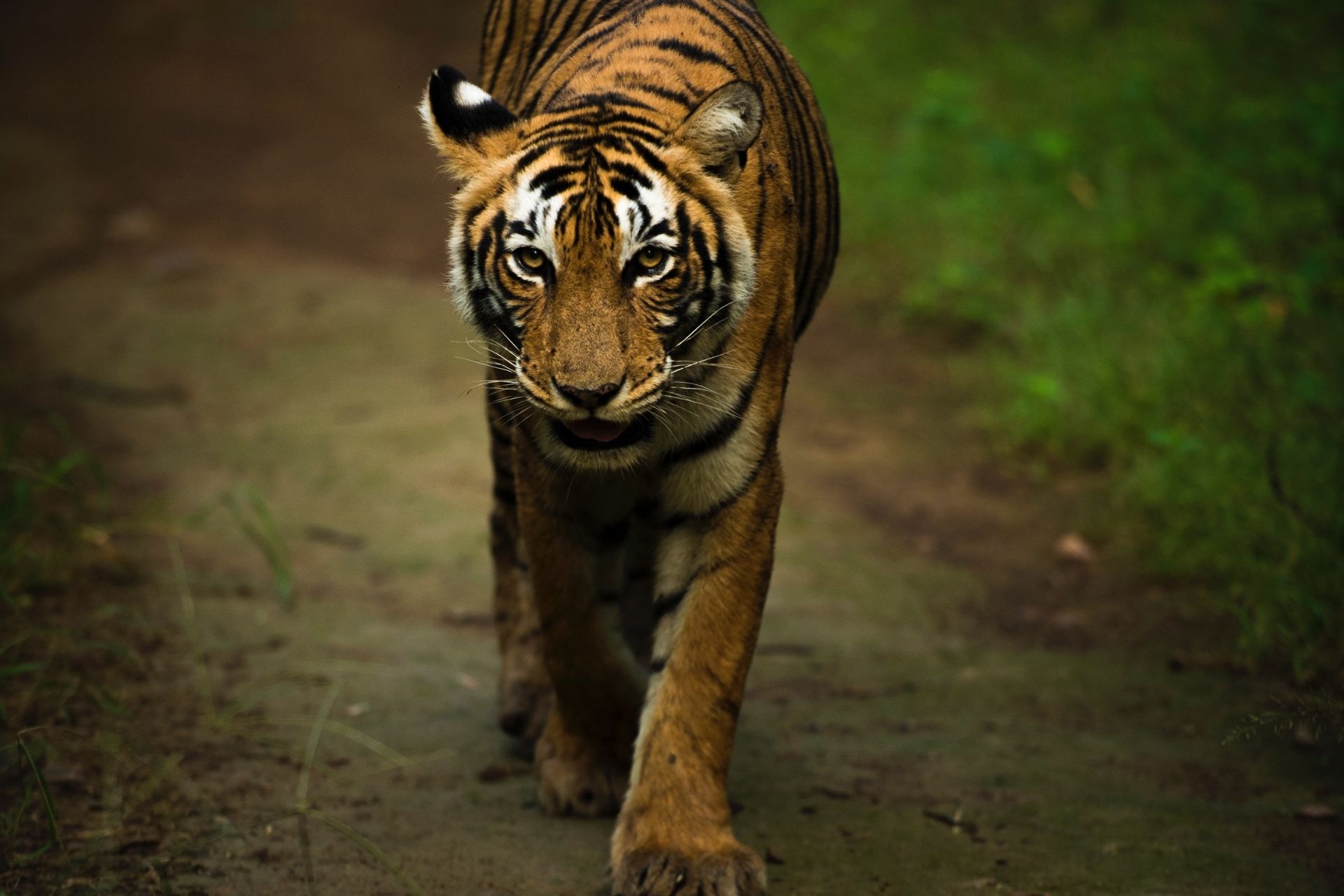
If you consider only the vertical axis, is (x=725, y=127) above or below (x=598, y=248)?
above

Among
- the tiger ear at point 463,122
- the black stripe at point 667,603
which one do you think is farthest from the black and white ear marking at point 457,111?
the black stripe at point 667,603

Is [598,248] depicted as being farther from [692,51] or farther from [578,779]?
[578,779]

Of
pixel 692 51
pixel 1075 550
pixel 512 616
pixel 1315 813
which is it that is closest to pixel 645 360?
pixel 692 51

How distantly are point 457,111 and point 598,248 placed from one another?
0.48 meters

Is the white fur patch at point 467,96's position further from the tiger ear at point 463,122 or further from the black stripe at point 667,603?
the black stripe at point 667,603

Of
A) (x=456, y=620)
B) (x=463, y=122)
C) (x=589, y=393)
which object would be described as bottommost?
(x=456, y=620)

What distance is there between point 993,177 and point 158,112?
21.0 ft

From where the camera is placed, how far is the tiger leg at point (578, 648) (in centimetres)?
291

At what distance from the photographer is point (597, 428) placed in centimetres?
254

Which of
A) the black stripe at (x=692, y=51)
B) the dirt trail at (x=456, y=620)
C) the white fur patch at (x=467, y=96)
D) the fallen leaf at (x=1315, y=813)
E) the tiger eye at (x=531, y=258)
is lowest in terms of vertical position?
the dirt trail at (x=456, y=620)

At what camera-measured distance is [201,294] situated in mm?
7402

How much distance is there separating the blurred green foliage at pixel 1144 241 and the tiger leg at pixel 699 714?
177 cm

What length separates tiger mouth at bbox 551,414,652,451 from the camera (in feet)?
8.31

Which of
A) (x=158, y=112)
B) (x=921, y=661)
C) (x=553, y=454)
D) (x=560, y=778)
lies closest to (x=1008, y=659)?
(x=921, y=661)
